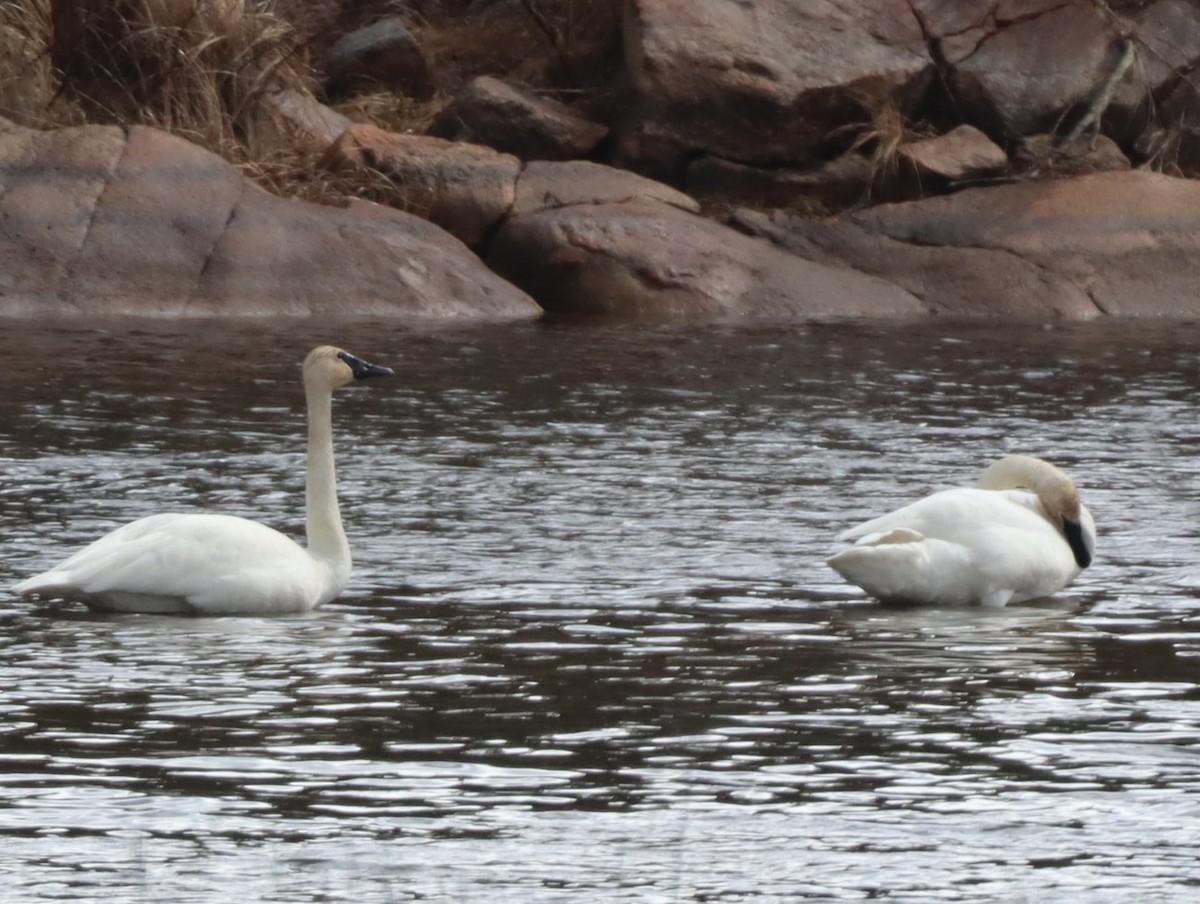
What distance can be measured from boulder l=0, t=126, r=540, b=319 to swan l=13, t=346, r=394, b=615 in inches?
347

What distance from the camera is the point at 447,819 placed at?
471 centimetres

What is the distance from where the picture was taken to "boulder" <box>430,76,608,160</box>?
1891 centimetres

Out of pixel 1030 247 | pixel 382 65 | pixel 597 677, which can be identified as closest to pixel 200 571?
pixel 597 677

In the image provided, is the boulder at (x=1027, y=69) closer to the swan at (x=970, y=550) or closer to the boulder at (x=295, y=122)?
the boulder at (x=295, y=122)

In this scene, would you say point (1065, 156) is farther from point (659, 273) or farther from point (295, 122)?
point (295, 122)

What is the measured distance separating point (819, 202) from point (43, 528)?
37.7 ft

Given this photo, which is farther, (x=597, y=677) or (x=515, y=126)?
(x=515, y=126)

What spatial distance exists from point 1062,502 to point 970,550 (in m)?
0.54

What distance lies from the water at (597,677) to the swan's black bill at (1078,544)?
11 cm

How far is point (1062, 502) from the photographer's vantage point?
7508 mm

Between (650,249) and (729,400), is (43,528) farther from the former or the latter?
(650,249)

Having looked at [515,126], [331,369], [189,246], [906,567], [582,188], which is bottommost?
[906,567]

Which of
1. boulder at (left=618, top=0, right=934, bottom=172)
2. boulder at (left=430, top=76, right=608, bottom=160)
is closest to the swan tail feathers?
boulder at (left=618, top=0, right=934, bottom=172)

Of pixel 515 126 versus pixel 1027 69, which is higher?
pixel 1027 69
